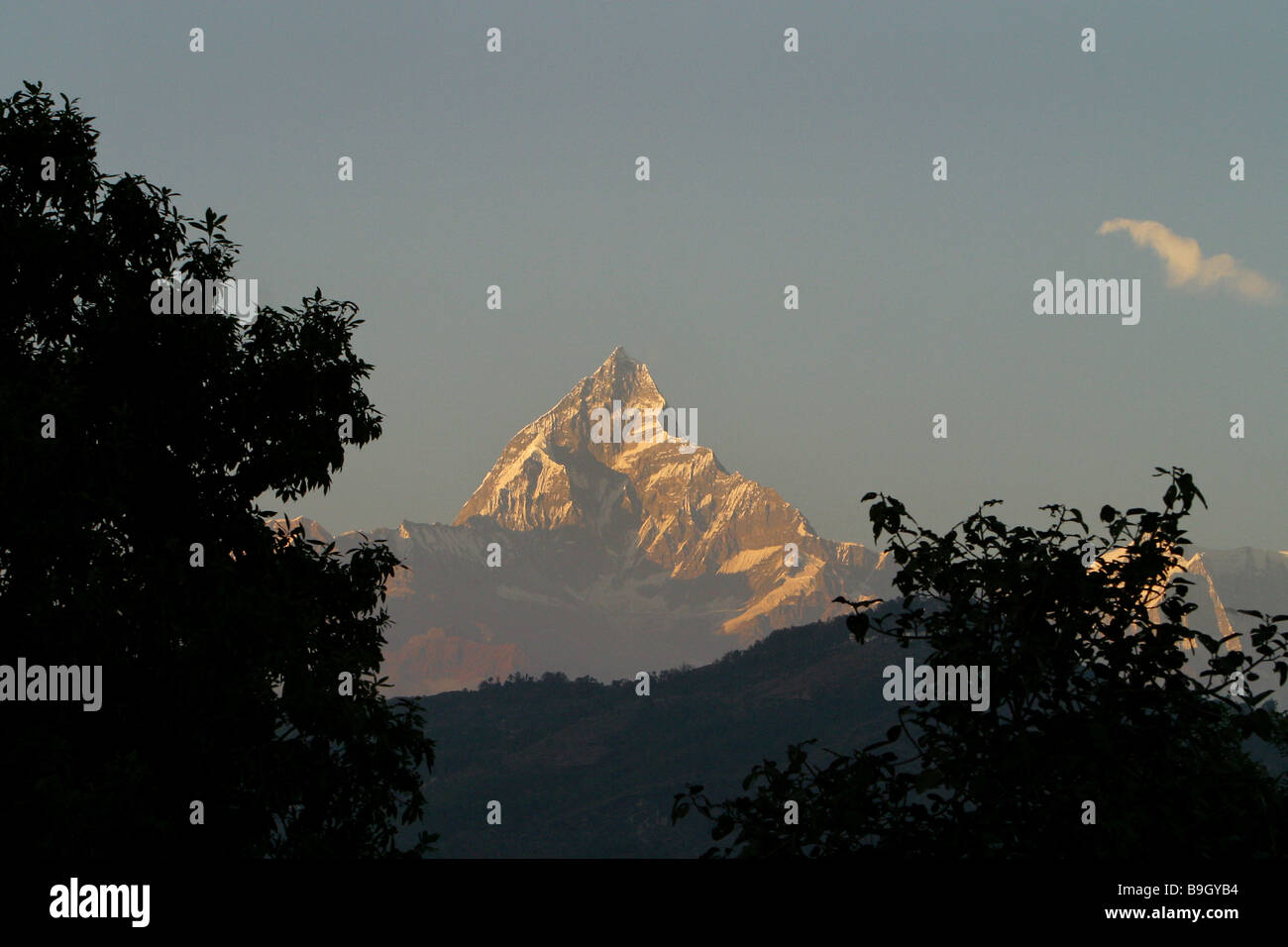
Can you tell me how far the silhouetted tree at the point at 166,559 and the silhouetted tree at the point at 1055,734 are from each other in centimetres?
1343

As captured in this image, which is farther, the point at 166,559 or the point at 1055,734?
the point at 166,559

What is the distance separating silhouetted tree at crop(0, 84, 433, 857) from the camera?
776 inches

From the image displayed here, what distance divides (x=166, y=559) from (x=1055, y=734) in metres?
17.4

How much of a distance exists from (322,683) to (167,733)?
2555mm

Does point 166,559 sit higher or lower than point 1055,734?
higher

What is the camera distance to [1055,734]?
8.20 m

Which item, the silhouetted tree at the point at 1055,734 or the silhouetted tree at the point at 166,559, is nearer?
the silhouetted tree at the point at 1055,734

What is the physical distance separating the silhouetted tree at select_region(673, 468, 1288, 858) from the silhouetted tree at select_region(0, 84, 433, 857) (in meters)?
13.4

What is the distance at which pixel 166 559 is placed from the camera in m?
22.2

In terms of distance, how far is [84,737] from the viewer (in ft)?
71.5

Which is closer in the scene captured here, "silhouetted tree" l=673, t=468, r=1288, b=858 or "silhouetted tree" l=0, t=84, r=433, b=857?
"silhouetted tree" l=673, t=468, r=1288, b=858

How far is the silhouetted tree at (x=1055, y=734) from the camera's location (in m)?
7.82

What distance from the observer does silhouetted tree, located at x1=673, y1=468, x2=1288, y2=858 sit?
7.82 meters

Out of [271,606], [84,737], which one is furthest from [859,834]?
[84,737]
